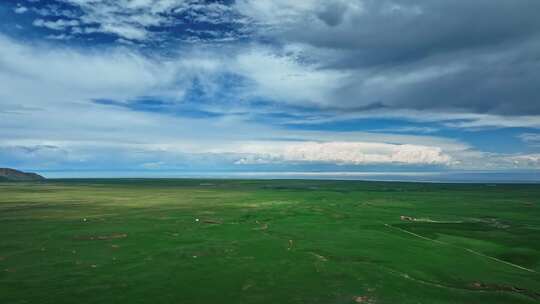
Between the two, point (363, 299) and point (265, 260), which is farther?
point (265, 260)

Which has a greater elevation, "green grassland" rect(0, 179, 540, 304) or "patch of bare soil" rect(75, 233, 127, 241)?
"patch of bare soil" rect(75, 233, 127, 241)

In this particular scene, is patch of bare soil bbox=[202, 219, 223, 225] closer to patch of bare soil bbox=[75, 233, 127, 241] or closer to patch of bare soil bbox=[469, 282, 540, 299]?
patch of bare soil bbox=[75, 233, 127, 241]

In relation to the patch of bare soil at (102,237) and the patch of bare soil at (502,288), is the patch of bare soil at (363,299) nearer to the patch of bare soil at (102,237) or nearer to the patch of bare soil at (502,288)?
the patch of bare soil at (502,288)

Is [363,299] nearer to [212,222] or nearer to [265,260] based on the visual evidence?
[265,260]

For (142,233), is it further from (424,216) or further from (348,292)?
(424,216)

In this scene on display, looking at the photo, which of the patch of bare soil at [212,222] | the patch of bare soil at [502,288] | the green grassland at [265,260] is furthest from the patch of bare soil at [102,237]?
the patch of bare soil at [502,288]

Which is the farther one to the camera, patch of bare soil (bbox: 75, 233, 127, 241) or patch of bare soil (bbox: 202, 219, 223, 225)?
patch of bare soil (bbox: 202, 219, 223, 225)

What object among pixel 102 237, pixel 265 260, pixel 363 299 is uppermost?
pixel 102 237

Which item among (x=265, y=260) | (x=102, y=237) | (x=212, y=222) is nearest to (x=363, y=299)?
(x=265, y=260)

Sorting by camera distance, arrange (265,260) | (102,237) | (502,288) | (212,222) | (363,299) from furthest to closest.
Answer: (212,222) < (102,237) < (265,260) < (502,288) < (363,299)

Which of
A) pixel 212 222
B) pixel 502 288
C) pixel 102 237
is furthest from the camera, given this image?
pixel 212 222

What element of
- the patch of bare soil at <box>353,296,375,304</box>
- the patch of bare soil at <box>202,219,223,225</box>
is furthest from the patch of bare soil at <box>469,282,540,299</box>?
the patch of bare soil at <box>202,219,223,225</box>
